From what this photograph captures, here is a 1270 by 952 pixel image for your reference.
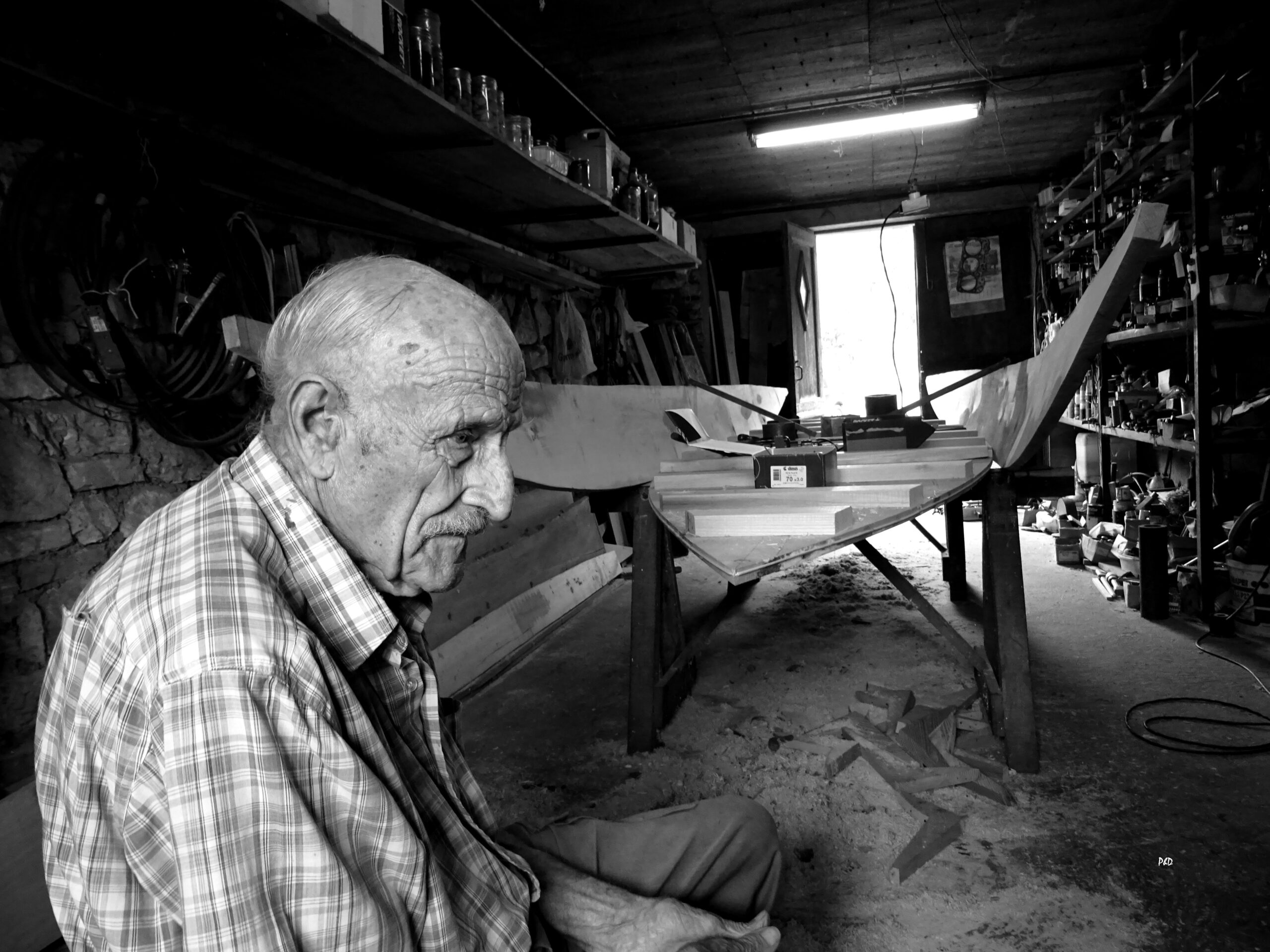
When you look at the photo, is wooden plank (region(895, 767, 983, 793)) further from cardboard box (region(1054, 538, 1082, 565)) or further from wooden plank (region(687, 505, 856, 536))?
cardboard box (region(1054, 538, 1082, 565))

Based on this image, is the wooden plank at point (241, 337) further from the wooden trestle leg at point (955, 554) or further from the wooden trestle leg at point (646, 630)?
the wooden trestle leg at point (955, 554)

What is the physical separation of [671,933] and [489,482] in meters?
0.66

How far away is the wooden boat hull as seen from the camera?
5.68 feet

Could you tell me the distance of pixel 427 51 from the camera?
2830mm

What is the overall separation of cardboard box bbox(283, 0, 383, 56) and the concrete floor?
84.1 inches

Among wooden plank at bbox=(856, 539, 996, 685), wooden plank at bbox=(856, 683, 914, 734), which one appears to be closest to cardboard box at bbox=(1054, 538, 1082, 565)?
wooden plank at bbox=(856, 683, 914, 734)

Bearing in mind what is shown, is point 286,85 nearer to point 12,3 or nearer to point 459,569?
point 12,3

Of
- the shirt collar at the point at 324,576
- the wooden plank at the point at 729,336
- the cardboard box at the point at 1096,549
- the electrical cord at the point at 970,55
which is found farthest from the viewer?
the wooden plank at the point at 729,336

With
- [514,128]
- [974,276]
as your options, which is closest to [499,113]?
[514,128]

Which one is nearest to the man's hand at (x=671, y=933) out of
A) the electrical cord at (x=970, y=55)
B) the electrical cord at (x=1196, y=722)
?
the electrical cord at (x=1196, y=722)

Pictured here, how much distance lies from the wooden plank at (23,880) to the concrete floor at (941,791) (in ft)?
3.41

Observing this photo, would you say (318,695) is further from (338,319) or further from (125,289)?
(125,289)

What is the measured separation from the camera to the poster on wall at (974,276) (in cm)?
741

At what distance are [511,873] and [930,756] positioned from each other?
184 cm
